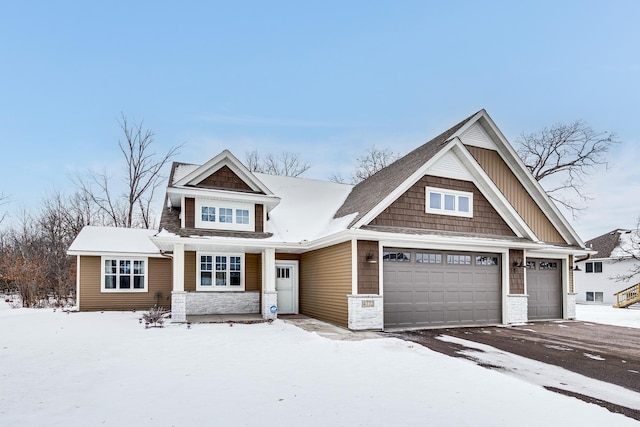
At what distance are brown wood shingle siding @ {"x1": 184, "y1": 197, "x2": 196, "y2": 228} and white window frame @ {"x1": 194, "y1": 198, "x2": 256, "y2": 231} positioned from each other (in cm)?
7

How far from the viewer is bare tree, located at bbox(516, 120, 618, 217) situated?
26.6 metres

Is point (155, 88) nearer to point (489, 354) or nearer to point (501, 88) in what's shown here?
point (501, 88)

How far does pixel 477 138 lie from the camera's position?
15.8m

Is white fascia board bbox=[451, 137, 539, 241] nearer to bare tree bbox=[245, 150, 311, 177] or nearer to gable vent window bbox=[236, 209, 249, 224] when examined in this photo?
gable vent window bbox=[236, 209, 249, 224]

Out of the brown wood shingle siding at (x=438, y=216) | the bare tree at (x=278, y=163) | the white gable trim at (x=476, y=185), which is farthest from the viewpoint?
the bare tree at (x=278, y=163)

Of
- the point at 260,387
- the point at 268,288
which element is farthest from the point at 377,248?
the point at 260,387

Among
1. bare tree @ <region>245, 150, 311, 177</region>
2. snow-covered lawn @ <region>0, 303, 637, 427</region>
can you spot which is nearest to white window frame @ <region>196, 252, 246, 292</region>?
snow-covered lawn @ <region>0, 303, 637, 427</region>

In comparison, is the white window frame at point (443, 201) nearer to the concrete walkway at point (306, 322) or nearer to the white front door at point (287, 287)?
the concrete walkway at point (306, 322)

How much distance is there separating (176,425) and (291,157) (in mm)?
30514

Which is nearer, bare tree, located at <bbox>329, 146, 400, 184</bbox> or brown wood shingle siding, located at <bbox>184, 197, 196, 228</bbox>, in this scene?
brown wood shingle siding, located at <bbox>184, 197, 196, 228</bbox>

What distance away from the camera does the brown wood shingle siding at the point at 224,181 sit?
14.0 metres

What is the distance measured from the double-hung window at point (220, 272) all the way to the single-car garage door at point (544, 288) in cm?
1039

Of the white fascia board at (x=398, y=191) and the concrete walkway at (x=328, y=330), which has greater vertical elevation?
the white fascia board at (x=398, y=191)

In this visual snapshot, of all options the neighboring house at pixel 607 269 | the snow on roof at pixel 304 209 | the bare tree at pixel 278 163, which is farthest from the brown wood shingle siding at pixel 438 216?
the bare tree at pixel 278 163
